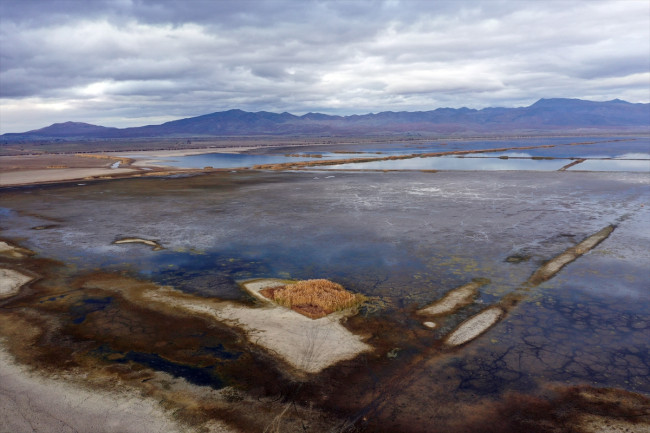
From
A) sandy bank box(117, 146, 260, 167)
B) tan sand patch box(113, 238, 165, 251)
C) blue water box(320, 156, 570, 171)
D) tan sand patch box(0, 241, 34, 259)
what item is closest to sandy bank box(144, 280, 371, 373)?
tan sand patch box(113, 238, 165, 251)

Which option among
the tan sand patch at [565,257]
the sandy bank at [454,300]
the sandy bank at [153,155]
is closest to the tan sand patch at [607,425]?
the sandy bank at [454,300]

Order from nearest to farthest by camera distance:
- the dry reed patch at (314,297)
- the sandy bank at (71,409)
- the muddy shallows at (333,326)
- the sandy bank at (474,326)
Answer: the sandy bank at (71,409), the muddy shallows at (333,326), the sandy bank at (474,326), the dry reed patch at (314,297)

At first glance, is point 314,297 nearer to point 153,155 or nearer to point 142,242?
point 142,242

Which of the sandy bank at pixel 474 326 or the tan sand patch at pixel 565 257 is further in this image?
the tan sand patch at pixel 565 257

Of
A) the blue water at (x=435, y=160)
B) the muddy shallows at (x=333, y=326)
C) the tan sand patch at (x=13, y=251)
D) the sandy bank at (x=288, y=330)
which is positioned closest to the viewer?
the muddy shallows at (x=333, y=326)

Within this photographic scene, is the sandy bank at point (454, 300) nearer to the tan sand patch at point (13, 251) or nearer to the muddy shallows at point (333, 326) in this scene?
the muddy shallows at point (333, 326)

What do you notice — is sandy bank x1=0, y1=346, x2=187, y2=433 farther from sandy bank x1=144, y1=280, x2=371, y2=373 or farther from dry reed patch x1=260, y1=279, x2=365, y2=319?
dry reed patch x1=260, y1=279, x2=365, y2=319
